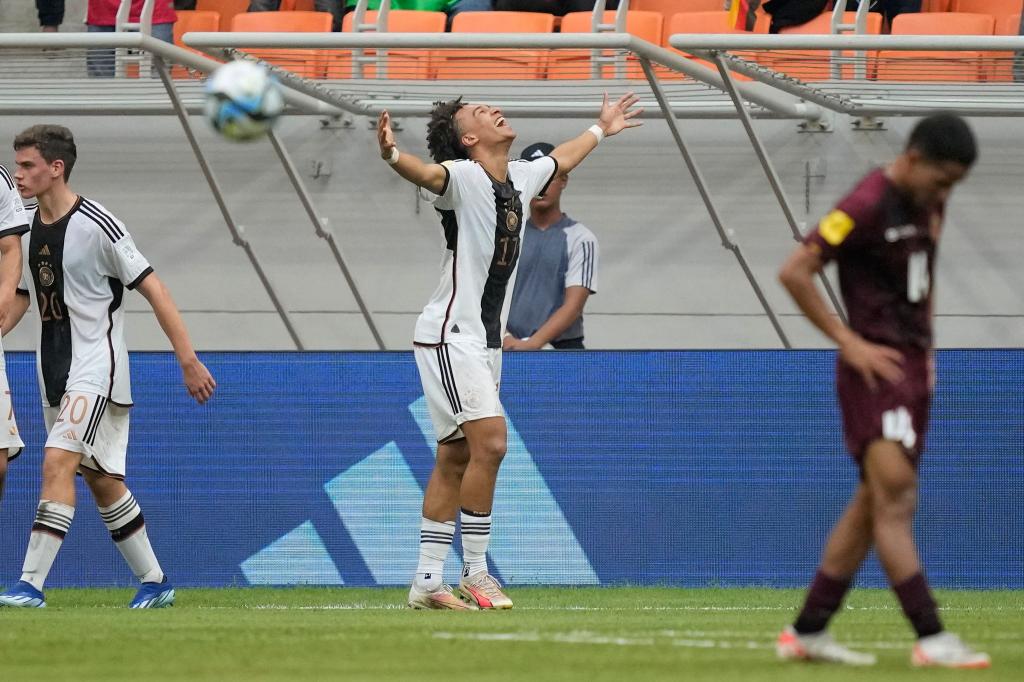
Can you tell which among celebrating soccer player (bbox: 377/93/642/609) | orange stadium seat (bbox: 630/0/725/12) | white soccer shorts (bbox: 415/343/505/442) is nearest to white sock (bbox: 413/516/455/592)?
celebrating soccer player (bbox: 377/93/642/609)

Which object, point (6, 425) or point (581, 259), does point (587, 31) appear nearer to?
point (581, 259)

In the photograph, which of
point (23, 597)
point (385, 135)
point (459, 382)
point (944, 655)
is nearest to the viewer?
point (944, 655)

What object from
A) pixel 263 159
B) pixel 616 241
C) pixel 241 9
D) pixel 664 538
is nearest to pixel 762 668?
pixel 664 538

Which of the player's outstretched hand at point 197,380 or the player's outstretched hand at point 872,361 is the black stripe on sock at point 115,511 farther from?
the player's outstretched hand at point 872,361

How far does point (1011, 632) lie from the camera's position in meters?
5.99

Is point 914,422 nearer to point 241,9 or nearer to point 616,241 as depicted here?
point 616,241

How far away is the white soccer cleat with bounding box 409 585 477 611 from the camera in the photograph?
7.40 metres

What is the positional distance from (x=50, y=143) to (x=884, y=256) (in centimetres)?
461

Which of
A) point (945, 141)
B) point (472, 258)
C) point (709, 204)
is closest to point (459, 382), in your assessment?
point (472, 258)

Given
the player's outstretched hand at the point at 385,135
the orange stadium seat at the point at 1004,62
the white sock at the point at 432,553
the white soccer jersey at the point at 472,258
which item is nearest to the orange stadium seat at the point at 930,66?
the orange stadium seat at the point at 1004,62

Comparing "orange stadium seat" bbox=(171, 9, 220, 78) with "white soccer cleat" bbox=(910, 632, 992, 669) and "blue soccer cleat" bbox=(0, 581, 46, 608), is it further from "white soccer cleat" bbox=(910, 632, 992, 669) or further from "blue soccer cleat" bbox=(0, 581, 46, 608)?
"white soccer cleat" bbox=(910, 632, 992, 669)

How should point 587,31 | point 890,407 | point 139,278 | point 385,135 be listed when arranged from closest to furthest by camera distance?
1. point 890,407
2. point 385,135
3. point 139,278
4. point 587,31

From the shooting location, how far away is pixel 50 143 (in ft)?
26.1

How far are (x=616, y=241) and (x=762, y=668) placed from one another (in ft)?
28.7
